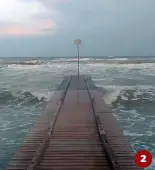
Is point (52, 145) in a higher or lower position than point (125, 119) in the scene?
higher

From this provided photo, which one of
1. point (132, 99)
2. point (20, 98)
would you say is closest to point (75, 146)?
point (132, 99)

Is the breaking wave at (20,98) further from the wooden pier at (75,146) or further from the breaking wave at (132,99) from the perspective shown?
the wooden pier at (75,146)

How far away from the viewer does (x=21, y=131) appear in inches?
365

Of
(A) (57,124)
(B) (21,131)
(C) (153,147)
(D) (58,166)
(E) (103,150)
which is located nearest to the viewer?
(D) (58,166)

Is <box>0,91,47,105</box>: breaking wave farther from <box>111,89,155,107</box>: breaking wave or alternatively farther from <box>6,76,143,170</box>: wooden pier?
<box>6,76,143,170</box>: wooden pier

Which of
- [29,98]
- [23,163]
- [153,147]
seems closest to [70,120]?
[153,147]

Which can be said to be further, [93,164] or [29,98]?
[29,98]

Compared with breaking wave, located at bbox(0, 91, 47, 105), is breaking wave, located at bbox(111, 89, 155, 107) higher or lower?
higher

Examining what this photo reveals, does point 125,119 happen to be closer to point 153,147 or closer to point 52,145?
point 153,147

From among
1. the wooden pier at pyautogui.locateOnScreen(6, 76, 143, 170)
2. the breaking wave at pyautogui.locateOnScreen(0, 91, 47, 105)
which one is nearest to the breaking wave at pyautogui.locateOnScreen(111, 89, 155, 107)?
the breaking wave at pyautogui.locateOnScreen(0, 91, 47, 105)

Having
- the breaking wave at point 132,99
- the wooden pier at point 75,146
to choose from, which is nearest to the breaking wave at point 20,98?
the breaking wave at point 132,99

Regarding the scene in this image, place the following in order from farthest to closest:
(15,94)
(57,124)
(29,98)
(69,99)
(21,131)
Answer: (15,94)
(29,98)
(69,99)
(21,131)
(57,124)

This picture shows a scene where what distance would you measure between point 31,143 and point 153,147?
3462 millimetres

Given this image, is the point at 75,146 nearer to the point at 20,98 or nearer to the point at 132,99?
the point at 132,99
